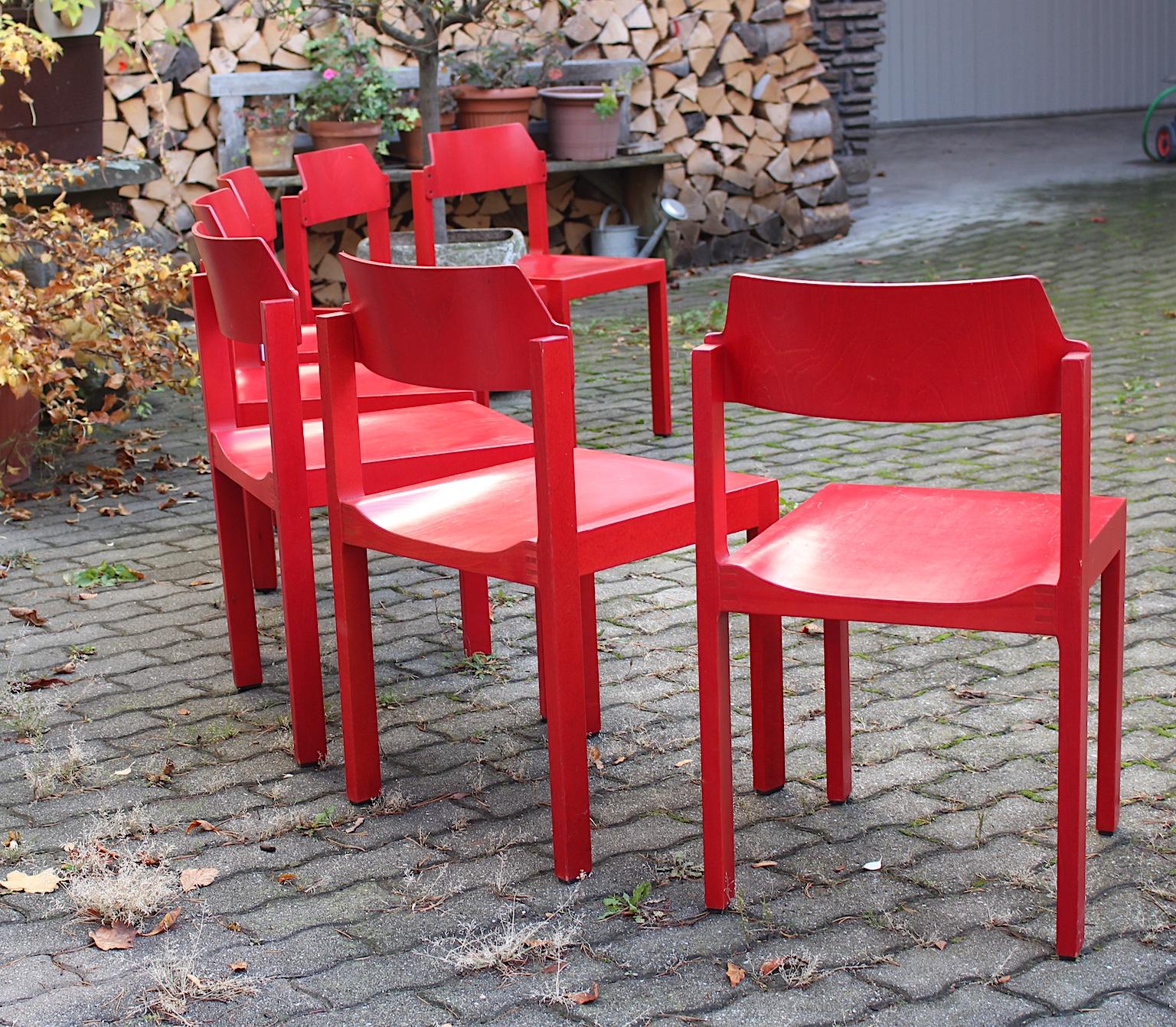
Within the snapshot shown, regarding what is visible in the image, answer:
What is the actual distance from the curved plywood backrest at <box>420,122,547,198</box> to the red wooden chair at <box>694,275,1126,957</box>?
285 cm

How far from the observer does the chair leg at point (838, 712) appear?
8.16 feet

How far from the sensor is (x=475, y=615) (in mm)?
3193

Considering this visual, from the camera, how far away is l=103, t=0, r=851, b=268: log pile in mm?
6953

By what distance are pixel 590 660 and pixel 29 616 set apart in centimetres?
145

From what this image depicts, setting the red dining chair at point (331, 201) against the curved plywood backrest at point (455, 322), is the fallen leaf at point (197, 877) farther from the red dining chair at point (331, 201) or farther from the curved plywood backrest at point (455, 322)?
the red dining chair at point (331, 201)

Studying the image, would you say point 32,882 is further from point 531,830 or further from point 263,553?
point 263,553

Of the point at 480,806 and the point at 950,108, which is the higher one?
the point at 950,108

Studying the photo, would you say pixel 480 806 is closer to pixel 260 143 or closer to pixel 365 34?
pixel 260 143

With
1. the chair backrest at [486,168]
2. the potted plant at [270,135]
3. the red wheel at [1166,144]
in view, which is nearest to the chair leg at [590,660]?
the chair backrest at [486,168]

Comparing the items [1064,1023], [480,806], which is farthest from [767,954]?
[480,806]

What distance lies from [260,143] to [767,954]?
18.4ft

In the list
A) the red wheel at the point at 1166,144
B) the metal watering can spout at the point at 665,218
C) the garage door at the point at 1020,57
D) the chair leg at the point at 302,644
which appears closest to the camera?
the chair leg at the point at 302,644

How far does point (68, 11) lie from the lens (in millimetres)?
5102

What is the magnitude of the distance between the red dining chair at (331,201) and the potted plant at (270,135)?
9.53ft
